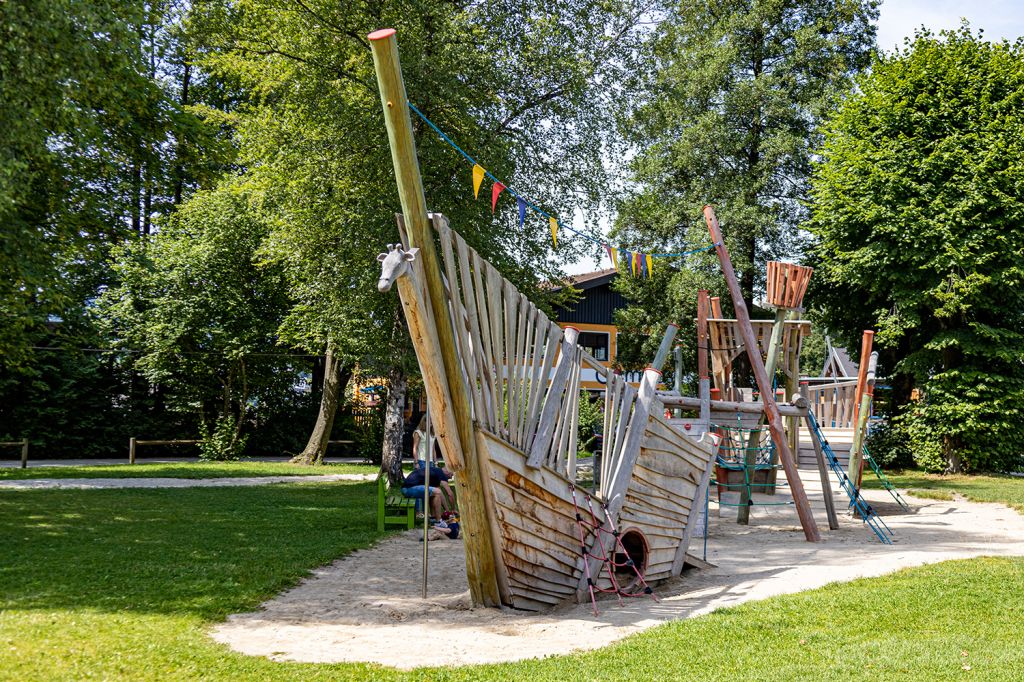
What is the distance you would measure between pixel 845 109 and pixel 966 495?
37.0 feet

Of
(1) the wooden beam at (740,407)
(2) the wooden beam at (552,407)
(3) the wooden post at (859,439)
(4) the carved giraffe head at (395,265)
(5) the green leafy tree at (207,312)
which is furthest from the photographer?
(5) the green leafy tree at (207,312)

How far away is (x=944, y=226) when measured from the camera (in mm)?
21234

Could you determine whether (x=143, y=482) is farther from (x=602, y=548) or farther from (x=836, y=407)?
(x=836, y=407)

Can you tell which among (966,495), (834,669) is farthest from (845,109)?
(834,669)

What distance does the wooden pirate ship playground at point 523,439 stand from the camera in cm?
616

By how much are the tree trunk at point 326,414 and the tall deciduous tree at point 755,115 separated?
992cm

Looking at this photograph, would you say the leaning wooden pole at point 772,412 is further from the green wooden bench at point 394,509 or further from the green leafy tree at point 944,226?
the green leafy tree at point 944,226

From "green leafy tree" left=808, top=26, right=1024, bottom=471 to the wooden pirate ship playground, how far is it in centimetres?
1450

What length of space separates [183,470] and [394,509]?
938 centimetres

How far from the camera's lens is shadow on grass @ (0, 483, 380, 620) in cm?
744

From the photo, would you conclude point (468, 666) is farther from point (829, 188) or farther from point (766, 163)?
point (766, 163)

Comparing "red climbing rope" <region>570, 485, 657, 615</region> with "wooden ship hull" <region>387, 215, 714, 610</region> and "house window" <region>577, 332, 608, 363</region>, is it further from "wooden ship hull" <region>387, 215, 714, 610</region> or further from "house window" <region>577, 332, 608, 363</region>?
"house window" <region>577, 332, 608, 363</region>

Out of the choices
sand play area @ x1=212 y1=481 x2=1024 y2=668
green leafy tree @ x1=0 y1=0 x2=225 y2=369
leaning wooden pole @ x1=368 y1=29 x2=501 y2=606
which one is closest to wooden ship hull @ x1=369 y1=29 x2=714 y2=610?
leaning wooden pole @ x1=368 y1=29 x2=501 y2=606

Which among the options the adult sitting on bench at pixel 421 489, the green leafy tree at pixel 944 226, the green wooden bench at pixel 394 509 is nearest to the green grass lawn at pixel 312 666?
the green wooden bench at pixel 394 509
